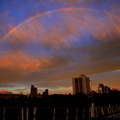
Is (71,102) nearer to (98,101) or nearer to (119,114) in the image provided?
(98,101)

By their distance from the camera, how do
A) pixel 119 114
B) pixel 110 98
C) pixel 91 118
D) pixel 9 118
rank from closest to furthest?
pixel 91 118, pixel 119 114, pixel 9 118, pixel 110 98

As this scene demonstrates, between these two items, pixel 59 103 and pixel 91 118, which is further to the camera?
pixel 59 103

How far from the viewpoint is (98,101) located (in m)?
113

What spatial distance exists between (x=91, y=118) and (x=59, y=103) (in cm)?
10173

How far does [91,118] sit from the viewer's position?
1681 cm

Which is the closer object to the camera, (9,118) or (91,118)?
(91,118)

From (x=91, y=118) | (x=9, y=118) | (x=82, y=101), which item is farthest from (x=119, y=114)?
(x=82, y=101)

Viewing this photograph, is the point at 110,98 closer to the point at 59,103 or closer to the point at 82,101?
the point at 82,101

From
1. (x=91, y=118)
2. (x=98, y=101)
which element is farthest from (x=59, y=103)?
(x=91, y=118)

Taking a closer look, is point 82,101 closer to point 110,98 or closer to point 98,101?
point 98,101

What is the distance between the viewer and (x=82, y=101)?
11331 cm

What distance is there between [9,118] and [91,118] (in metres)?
23.8

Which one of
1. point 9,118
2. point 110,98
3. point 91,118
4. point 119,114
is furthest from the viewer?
point 110,98

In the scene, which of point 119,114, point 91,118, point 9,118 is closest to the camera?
point 91,118
